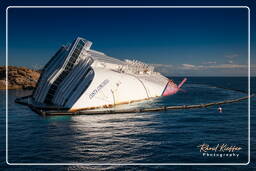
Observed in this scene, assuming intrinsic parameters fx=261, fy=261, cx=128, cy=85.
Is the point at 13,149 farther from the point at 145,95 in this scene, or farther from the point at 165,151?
the point at 145,95

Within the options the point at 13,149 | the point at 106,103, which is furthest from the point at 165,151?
the point at 106,103

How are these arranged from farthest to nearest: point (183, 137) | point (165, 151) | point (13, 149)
Result: point (183, 137), point (13, 149), point (165, 151)

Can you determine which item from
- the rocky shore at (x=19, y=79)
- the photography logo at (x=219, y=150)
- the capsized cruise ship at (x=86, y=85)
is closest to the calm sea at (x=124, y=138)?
the photography logo at (x=219, y=150)

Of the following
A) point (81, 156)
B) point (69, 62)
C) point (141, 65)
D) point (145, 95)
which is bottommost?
point (81, 156)

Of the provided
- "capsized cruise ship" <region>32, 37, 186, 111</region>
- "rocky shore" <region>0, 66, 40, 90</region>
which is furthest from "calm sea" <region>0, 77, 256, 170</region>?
"rocky shore" <region>0, 66, 40, 90</region>

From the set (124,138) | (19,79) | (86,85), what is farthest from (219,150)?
(19,79)

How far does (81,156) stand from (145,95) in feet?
166

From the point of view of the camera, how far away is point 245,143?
105 ft

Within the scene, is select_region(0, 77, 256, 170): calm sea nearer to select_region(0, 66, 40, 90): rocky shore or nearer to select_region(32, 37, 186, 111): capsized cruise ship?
select_region(32, 37, 186, 111): capsized cruise ship

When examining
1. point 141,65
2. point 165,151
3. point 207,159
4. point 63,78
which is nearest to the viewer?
point 207,159

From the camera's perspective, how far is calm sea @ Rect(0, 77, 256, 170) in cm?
2661

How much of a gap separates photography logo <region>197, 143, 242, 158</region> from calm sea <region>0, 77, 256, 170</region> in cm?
48

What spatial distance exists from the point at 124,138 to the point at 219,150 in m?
11.8

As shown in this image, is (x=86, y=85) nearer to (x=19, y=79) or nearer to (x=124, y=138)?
(x=124, y=138)
